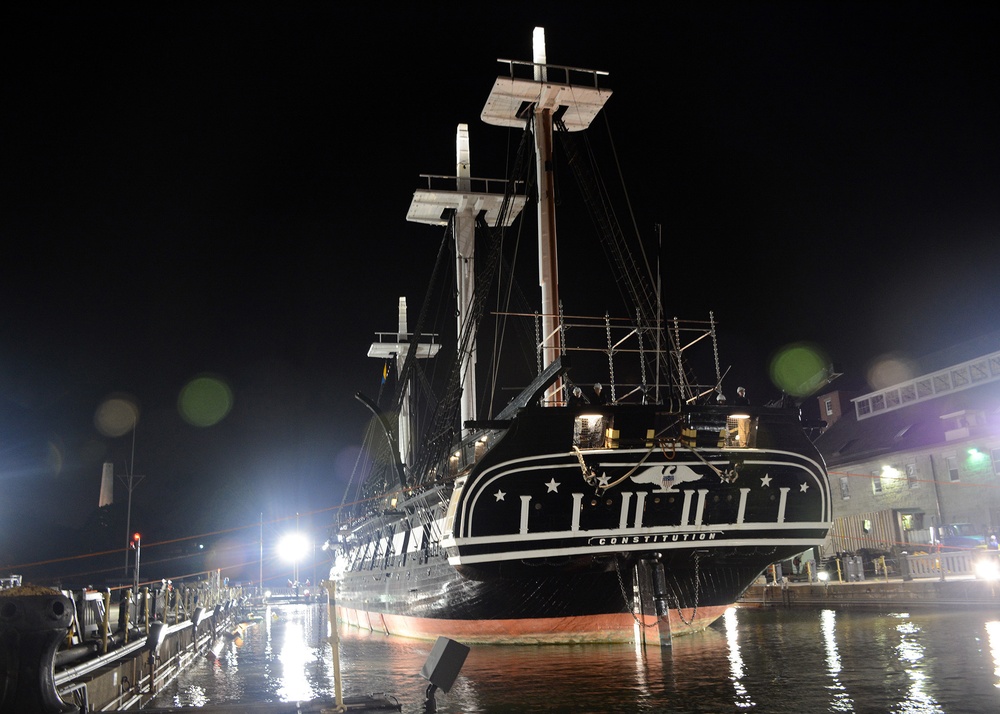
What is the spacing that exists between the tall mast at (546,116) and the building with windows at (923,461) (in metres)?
16.3

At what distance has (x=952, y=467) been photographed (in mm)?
30219

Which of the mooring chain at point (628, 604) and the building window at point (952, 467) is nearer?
the mooring chain at point (628, 604)

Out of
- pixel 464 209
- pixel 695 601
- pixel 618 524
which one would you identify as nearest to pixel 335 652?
pixel 618 524

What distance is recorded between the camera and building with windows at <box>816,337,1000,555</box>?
2864 centimetres

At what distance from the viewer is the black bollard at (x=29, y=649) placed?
5.89 metres

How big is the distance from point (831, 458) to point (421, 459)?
79.7 ft

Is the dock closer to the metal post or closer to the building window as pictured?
the building window

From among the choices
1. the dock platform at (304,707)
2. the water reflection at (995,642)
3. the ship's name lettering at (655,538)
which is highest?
the ship's name lettering at (655,538)

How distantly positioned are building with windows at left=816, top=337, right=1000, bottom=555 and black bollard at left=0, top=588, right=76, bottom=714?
90.4 ft

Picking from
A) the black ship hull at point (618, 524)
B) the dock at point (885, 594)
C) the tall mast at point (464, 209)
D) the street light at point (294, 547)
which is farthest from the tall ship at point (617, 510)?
the street light at point (294, 547)

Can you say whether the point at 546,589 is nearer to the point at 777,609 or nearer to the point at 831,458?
the point at 777,609

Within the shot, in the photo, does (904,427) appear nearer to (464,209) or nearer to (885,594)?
(885,594)

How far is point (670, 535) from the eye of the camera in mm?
16422

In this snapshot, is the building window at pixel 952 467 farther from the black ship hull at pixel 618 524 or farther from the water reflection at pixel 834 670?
the black ship hull at pixel 618 524
